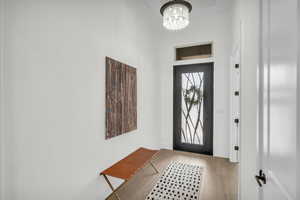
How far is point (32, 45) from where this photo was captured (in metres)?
1.06

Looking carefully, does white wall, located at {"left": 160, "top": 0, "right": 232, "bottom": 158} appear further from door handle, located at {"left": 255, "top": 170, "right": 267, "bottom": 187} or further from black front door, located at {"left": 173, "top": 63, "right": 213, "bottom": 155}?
door handle, located at {"left": 255, "top": 170, "right": 267, "bottom": 187}

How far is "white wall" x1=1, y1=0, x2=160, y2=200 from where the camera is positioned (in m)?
0.98

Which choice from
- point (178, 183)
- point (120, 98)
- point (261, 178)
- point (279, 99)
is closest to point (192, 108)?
point (178, 183)

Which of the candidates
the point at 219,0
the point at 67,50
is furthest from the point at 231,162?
the point at 67,50

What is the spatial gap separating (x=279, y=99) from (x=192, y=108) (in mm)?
2723

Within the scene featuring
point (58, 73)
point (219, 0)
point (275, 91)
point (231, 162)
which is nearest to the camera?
point (275, 91)

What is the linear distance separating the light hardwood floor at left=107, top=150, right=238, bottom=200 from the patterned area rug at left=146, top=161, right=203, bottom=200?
0.29 feet

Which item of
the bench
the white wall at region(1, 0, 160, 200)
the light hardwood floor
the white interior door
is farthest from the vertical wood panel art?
the white interior door

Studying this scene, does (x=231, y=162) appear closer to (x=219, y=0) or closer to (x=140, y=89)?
(x=140, y=89)

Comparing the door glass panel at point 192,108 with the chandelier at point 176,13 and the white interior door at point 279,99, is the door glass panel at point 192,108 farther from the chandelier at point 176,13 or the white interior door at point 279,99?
the white interior door at point 279,99

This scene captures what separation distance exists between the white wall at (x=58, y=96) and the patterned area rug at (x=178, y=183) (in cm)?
72

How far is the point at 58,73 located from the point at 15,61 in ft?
0.98

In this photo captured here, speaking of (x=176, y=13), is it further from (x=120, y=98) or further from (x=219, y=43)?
(x=219, y=43)

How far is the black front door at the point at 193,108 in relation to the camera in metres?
3.21
